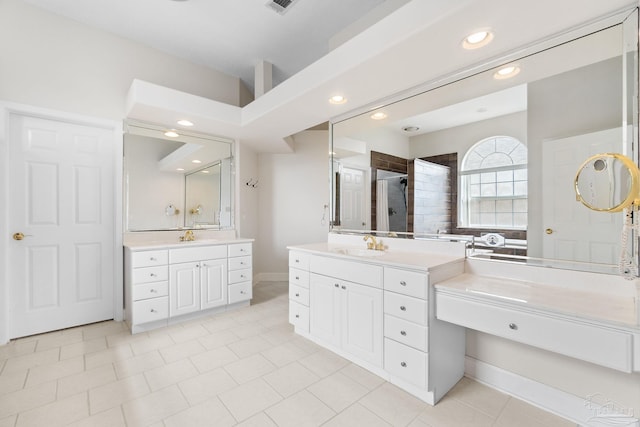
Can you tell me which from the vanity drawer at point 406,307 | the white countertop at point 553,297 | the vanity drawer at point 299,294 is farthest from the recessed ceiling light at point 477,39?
the vanity drawer at point 299,294

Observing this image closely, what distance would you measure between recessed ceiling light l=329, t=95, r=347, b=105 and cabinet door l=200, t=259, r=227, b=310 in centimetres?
215

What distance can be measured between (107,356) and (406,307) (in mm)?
2418

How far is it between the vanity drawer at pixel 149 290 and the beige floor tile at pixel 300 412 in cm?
180

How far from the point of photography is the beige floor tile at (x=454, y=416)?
1512 mm

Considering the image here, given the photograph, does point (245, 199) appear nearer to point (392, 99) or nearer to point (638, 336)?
point (392, 99)

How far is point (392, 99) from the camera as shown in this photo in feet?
7.96

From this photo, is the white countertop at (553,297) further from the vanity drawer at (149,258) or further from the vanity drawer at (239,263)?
the vanity drawer at (149,258)

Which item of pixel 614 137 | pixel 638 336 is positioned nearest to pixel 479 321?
pixel 638 336

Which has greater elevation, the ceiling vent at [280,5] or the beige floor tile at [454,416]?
the ceiling vent at [280,5]

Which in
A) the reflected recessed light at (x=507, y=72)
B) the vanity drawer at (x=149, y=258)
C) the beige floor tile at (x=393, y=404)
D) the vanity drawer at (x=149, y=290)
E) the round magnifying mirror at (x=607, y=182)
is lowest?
the beige floor tile at (x=393, y=404)

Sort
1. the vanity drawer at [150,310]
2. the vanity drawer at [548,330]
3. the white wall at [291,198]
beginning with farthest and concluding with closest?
the white wall at [291,198] < the vanity drawer at [150,310] < the vanity drawer at [548,330]

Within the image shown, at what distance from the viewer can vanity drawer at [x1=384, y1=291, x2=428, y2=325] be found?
1.66m

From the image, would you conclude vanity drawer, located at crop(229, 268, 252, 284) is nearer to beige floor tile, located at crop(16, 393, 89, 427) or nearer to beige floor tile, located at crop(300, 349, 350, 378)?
beige floor tile, located at crop(300, 349, 350, 378)

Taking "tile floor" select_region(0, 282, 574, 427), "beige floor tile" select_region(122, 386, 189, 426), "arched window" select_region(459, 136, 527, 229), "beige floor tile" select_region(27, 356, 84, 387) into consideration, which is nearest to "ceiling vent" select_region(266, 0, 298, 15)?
"arched window" select_region(459, 136, 527, 229)
